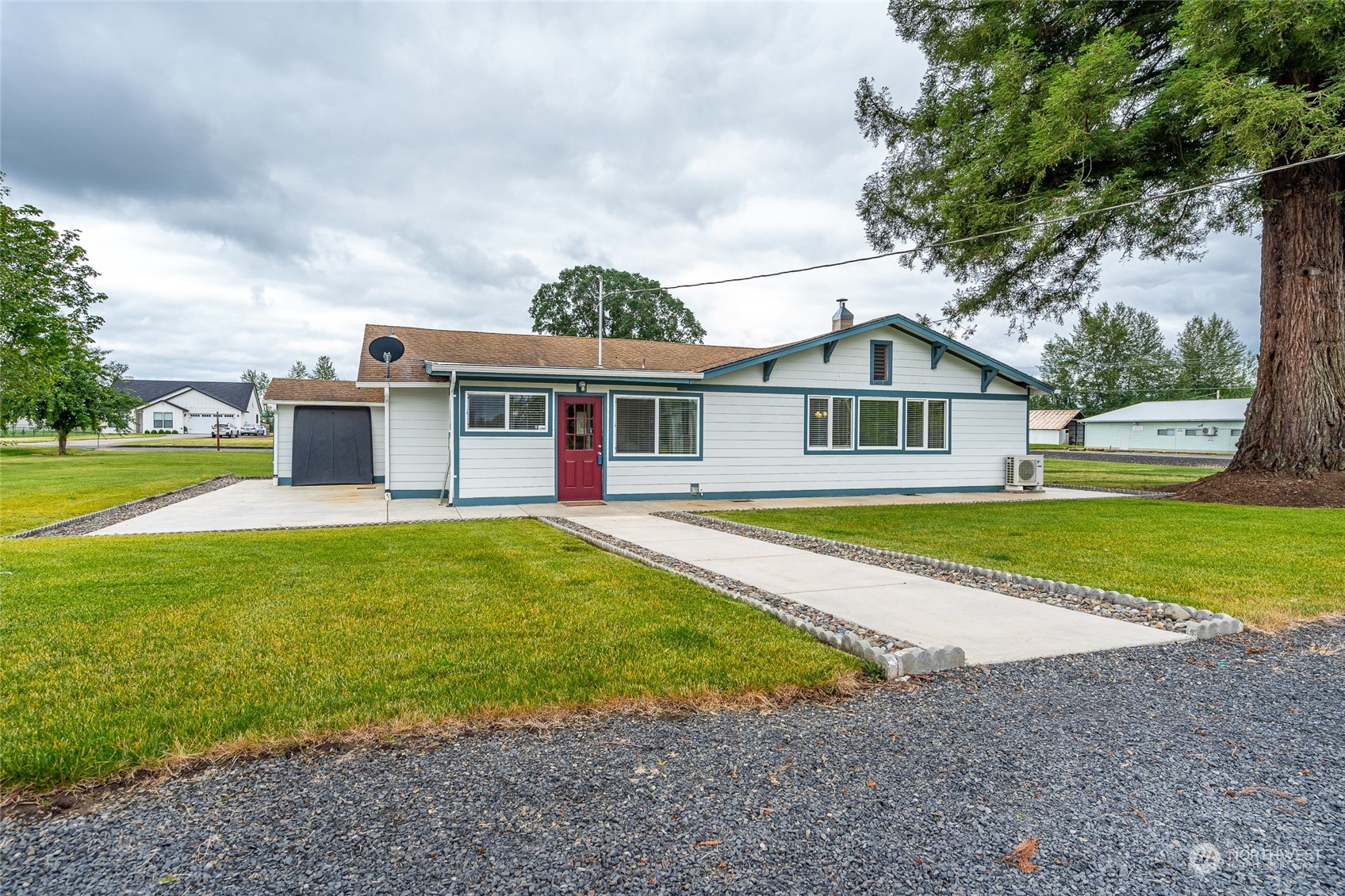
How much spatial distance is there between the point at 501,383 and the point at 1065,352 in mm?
66186

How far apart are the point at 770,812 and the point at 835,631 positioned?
6.51 ft

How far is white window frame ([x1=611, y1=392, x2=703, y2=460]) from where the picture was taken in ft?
40.7

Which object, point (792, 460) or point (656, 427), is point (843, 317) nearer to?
point (792, 460)

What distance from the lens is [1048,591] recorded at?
529 cm

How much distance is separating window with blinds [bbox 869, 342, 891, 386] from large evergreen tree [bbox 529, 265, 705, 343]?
83.1ft

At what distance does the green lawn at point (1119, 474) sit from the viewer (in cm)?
1712

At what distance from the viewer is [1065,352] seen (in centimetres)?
6259

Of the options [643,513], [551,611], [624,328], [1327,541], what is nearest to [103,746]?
[551,611]

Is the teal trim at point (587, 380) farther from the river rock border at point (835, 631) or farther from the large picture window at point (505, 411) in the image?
the river rock border at point (835, 631)

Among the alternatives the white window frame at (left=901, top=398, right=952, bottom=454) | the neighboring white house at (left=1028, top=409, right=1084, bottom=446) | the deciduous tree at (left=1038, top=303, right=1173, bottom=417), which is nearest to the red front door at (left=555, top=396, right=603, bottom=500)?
the white window frame at (left=901, top=398, right=952, bottom=454)

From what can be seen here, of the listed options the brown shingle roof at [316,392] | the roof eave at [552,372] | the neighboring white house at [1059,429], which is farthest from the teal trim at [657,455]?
the neighboring white house at [1059,429]

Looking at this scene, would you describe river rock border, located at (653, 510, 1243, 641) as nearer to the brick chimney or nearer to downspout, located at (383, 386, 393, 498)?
the brick chimney

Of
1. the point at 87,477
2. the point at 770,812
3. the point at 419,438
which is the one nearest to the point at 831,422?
the point at 419,438

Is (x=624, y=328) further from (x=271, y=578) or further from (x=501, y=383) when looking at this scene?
(x=271, y=578)
